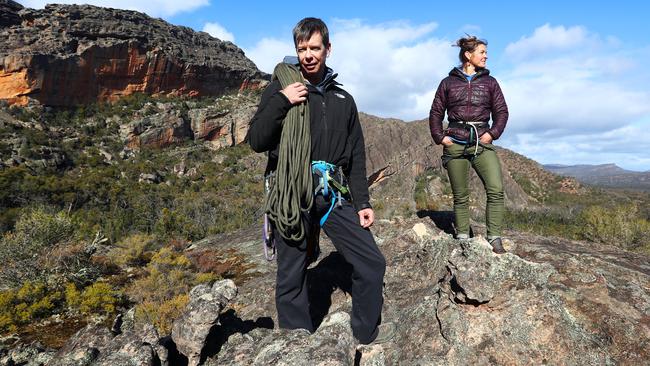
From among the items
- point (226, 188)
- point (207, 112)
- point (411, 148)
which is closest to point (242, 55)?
point (207, 112)

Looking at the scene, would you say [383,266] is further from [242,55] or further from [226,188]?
[242,55]

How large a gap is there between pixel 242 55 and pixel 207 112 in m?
21.9

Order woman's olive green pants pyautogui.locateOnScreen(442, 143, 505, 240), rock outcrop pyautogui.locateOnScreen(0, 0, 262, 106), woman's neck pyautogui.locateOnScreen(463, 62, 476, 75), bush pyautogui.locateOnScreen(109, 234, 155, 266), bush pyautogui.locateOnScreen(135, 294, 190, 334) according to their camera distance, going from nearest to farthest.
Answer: woman's olive green pants pyautogui.locateOnScreen(442, 143, 505, 240) → woman's neck pyautogui.locateOnScreen(463, 62, 476, 75) → bush pyautogui.locateOnScreen(135, 294, 190, 334) → bush pyautogui.locateOnScreen(109, 234, 155, 266) → rock outcrop pyautogui.locateOnScreen(0, 0, 262, 106)

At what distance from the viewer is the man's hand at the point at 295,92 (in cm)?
222

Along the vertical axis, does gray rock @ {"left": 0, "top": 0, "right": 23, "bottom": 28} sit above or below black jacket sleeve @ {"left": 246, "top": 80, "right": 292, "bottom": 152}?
above

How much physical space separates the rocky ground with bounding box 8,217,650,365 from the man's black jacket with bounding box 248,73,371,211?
3.06 feet

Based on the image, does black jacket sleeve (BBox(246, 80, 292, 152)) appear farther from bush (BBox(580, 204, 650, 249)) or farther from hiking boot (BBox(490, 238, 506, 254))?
bush (BBox(580, 204, 650, 249))

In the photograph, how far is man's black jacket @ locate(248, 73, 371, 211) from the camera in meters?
2.27

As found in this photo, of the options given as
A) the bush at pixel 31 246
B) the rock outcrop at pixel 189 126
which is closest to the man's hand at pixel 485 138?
the bush at pixel 31 246

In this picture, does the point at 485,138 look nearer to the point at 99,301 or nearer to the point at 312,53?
the point at 312,53

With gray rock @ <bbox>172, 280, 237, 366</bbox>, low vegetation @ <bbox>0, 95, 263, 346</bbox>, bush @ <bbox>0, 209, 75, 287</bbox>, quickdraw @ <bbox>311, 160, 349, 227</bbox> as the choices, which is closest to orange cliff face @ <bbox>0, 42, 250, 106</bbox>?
low vegetation @ <bbox>0, 95, 263, 346</bbox>

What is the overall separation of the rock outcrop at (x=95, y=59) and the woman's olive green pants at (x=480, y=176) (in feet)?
156

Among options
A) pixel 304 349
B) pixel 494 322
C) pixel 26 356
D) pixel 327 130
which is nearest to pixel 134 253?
pixel 26 356

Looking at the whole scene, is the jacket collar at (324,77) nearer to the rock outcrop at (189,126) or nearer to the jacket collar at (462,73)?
the jacket collar at (462,73)
